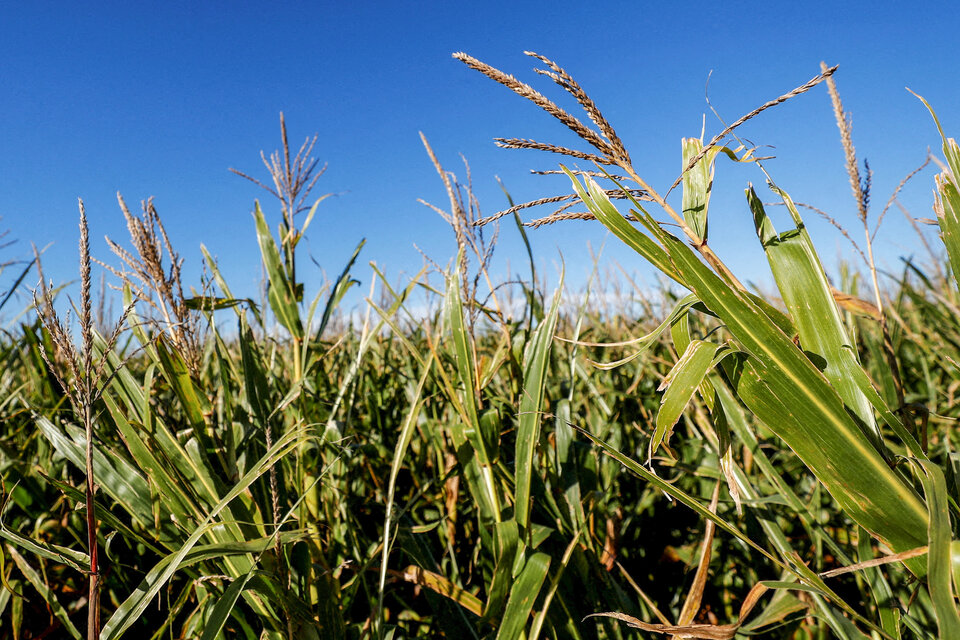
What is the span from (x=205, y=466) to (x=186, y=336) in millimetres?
290

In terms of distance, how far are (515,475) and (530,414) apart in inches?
5.0

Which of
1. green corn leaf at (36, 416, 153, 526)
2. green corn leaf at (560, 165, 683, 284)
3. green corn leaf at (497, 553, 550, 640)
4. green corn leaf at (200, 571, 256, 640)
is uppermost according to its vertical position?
green corn leaf at (560, 165, 683, 284)

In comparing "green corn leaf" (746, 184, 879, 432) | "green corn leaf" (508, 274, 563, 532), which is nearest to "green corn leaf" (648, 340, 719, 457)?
"green corn leaf" (746, 184, 879, 432)

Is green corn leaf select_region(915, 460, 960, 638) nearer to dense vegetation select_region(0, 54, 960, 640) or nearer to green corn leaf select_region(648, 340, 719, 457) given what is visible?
dense vegetation select_region(0, 54, 960, 640)

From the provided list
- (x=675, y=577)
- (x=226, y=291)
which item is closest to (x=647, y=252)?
(x=675, y=577)

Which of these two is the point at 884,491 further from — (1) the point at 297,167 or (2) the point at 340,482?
(1) the point at 297,167

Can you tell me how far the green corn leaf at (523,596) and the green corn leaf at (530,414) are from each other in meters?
0.06

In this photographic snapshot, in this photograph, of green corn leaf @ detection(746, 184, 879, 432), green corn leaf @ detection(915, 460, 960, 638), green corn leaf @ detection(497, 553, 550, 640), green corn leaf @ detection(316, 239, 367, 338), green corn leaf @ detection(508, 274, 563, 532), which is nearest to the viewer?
green corn leaf @ detection(915, 460, 960, 638)

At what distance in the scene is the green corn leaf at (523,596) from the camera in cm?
83

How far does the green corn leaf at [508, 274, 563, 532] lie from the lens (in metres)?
0.93

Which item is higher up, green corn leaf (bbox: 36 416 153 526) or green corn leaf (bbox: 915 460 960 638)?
green corn leaf (bbox: 36 416 153 526)

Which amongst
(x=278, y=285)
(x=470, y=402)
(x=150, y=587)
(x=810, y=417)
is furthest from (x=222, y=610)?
(x=278, y=285)

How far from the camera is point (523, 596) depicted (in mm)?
853

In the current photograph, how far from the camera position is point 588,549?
1047mm
